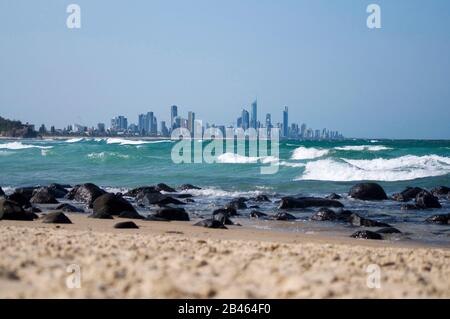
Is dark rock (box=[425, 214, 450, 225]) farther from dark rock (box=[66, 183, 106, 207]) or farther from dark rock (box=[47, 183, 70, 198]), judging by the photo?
dark rock (box=[47, 183, 70, 198])

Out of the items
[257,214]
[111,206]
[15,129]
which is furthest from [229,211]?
[15,129]

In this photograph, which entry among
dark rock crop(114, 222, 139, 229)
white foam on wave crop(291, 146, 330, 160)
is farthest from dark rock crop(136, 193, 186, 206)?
white foam on wave crop(291, 146, 330, 160)

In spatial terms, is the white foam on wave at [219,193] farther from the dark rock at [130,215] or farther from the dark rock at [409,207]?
the dark rock at [130,215]

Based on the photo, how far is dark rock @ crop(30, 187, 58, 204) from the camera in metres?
18.6

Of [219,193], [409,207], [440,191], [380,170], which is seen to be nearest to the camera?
[409,207]

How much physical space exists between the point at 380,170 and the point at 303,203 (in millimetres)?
15625

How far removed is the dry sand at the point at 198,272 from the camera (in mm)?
4417

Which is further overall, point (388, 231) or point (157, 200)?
point (157, 200)

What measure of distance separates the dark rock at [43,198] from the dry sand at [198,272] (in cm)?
1140

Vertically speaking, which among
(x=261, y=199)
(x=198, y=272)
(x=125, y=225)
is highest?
(x=198, y=272)

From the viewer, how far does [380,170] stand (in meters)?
32.3

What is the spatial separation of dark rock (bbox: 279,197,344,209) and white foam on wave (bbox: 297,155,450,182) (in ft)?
37.7

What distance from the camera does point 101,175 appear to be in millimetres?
32312

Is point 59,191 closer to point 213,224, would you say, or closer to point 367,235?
point 213,224
